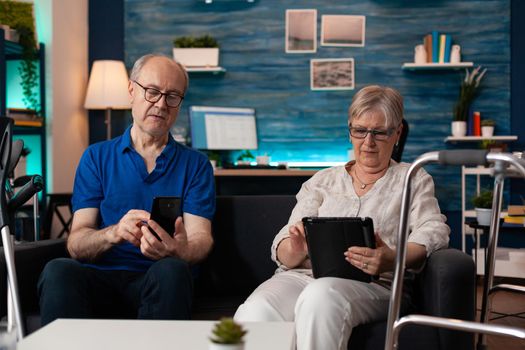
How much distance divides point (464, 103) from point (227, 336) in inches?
188

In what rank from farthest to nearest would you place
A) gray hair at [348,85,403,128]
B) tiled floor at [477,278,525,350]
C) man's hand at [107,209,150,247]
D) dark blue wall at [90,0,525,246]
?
dark blue wall at [90,0,525,246], tiled floor at [477,278,525,350], gray hair at [348,85,403,128], man's hand at [107,209,150,247]

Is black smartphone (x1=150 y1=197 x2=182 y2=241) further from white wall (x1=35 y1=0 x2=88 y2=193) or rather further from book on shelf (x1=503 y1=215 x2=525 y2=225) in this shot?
white wall (x1=35 y1=0 x2=88 y2=193)

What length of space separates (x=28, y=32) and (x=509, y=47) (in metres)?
3.65

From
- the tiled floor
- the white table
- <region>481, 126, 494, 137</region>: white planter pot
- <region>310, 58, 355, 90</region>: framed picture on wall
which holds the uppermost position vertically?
<region>310, 58, 355, 90</region>: framed picture on wall

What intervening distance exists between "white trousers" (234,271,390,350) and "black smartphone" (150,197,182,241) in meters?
0.34

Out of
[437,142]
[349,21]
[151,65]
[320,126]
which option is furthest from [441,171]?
[151,65]

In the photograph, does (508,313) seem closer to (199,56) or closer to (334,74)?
(334,74)

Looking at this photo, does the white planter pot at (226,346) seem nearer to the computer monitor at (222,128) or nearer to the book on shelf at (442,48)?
the computer monitor at (222,128)

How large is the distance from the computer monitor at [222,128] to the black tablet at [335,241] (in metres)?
3.44

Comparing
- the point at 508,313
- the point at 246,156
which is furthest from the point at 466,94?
the point at 508,313

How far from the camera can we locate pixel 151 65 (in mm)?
2486

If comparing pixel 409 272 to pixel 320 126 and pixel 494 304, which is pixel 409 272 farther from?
pixel 320 126

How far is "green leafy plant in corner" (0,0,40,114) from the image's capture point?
4867 mm

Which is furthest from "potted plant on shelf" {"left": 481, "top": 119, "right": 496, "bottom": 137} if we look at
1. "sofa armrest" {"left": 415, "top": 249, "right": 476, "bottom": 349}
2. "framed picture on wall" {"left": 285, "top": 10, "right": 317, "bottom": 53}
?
"sofa armrest" {"left": 415, "top": 249, "right": 476, "bottom": 349}
